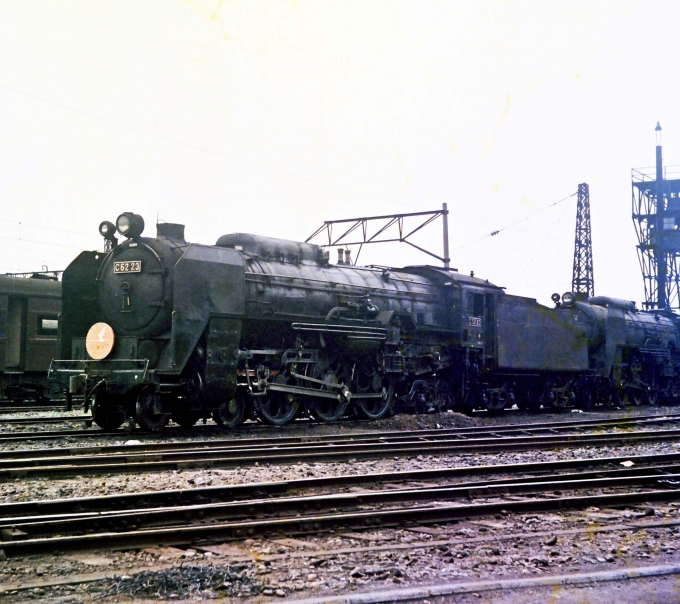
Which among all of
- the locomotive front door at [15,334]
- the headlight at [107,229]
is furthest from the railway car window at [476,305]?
the locomotive front door at [15,334]

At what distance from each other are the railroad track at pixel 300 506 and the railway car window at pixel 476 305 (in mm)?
9835

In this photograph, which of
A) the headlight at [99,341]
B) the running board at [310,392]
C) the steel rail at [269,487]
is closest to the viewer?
the steel rail at [269,487]

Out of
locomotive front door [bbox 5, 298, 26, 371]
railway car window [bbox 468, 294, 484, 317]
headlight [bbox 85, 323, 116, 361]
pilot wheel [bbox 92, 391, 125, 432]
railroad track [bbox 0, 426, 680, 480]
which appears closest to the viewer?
railroad track [bbox 0, 426, 680, 480]

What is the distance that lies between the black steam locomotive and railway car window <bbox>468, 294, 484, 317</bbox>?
30 millimetres

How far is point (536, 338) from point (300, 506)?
48.3 feet

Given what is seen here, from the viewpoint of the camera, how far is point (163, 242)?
41.0ft

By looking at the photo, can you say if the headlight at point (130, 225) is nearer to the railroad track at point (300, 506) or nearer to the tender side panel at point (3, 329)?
the tender side panel at point (3, 329)

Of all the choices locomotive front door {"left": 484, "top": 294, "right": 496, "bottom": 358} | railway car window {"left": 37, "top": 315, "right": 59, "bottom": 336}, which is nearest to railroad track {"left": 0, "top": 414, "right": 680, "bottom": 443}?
locomotive front door {"left": 484, "top": 294, "right": 496, "bottom": 358}

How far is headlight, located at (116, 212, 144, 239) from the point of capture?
40.8 ft

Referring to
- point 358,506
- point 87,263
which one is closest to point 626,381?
point 87,263

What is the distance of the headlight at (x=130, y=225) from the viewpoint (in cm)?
1244

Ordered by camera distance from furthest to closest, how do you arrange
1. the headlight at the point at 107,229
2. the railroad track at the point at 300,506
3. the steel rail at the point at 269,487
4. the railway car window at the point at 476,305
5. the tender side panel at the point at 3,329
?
the railway car window at the point at 476,305
the tender side panel at the point at 3,329
the headlight at the point at 107,229
the steel rail at the point at 269,487
the railroad track at the point at 300,506

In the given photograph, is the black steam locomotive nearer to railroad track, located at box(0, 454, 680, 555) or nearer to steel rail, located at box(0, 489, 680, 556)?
railroad track, located at box(0, 454, 680, 555)

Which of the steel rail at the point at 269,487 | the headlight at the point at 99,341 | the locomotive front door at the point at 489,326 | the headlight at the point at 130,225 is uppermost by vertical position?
the headlight at the point at 130,225
